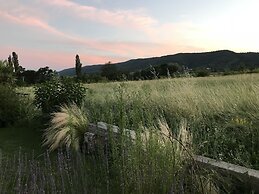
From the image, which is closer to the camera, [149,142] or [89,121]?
[149,142]

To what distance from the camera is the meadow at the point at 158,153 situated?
3.58m

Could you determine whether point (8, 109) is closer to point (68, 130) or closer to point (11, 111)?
point (11, 111)

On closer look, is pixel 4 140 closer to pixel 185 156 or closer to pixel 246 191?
pixel 185 156

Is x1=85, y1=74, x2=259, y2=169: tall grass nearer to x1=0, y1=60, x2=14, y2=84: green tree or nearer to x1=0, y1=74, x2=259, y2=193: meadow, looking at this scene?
x1=0, y1=74, x2=259, y2=193: meadow

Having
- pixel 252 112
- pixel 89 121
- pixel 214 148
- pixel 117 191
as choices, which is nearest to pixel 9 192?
Answer: pixel 117 191

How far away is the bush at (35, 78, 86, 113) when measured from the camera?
8680mm

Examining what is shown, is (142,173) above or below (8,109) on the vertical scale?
Result: below

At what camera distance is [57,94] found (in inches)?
346

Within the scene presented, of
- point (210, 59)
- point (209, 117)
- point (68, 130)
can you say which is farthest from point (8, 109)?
point (210, 59)

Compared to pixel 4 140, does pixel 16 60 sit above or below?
above

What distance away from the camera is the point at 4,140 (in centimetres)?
788

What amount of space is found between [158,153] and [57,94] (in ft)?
17.9

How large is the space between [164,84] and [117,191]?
24.1 ft

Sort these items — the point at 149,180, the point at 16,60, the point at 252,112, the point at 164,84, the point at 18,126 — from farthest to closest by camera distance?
the point at 16,60
the point at 164,84
the point at 18,126
the point at 252,112
the point at 149,180
